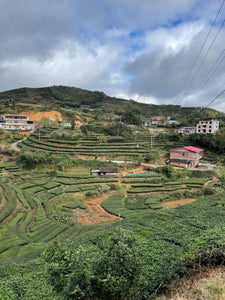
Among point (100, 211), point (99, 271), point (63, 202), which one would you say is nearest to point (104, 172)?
point (63, 202)

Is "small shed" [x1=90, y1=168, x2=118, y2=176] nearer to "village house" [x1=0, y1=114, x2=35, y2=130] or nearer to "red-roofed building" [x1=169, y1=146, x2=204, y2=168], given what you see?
"red-roofed building" [x1=169, y1=146, x2=204, y2=168]

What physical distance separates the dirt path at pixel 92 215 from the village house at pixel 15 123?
2125 inches

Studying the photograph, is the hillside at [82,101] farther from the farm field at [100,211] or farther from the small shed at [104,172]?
the farm field at [100,211]

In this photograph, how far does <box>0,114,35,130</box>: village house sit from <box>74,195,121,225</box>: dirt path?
54.0 meters

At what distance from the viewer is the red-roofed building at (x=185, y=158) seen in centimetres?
4539

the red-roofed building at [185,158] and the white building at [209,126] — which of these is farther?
the white building at [209,126]

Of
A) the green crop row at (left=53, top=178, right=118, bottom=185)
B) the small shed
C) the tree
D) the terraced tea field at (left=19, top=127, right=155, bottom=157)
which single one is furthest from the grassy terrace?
the tree

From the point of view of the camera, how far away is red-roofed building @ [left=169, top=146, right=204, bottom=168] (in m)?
45.4

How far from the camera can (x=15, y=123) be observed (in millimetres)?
68000

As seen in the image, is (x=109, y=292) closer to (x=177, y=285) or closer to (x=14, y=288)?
(x=177, y=285)

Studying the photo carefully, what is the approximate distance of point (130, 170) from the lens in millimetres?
42812

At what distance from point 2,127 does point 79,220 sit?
59.8 metres

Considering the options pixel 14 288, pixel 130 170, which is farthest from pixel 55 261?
pixel 130 170

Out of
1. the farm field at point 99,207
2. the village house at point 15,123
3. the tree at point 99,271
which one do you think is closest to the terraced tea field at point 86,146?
the farm field at point 99,207
